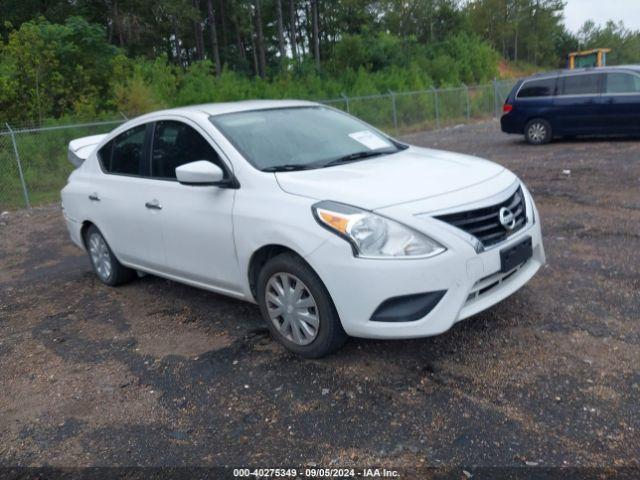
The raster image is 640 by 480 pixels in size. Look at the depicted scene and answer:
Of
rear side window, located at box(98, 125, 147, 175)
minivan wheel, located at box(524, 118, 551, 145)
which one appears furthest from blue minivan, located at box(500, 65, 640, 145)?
rear side window, located at box(98, 125, 147, 175)

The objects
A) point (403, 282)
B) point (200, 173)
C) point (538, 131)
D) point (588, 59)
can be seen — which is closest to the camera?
point (403, 282)

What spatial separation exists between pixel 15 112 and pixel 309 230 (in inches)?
589

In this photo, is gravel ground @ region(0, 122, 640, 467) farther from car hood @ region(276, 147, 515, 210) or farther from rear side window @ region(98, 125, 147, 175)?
rear side window @ region(98, 125, 147, 175)

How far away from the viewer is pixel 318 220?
3.53m

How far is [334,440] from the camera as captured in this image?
119 inches

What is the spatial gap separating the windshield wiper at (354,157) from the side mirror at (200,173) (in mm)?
738

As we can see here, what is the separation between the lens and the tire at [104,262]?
5.70 m

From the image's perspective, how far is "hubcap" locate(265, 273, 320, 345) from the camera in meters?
3.71

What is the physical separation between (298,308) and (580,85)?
1144 cm

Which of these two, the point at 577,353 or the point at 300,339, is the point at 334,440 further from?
the point at 577,353

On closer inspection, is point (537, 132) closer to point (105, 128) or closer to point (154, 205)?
point (105, 128)

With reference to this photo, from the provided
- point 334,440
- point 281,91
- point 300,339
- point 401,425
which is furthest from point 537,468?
point 281,91

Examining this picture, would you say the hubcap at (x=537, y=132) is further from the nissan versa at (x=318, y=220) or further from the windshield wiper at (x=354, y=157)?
the windshield wiper at (x=354, y=157)

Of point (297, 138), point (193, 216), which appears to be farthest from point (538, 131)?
point (193, 216)
